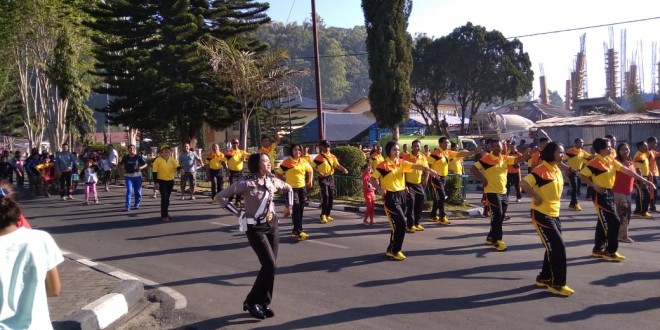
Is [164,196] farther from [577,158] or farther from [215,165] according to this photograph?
[577,158]

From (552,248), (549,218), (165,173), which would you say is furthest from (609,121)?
(552,248)

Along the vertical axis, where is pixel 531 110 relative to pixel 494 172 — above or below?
above

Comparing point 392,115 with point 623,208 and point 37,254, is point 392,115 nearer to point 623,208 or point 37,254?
point 623,208

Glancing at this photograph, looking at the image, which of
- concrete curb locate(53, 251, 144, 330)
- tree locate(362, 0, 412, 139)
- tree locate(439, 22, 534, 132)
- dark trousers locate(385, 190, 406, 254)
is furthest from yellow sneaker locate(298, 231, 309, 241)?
tree locate(439, 22, 534, 132)

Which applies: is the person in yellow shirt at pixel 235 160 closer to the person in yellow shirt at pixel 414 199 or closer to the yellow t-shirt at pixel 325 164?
the yellow t-shirt at pixel 325 164

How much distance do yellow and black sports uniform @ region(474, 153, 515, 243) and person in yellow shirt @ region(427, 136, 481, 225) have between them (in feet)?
7.09

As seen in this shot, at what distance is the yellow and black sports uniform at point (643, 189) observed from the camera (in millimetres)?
12508

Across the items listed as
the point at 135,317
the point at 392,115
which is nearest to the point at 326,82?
the point at 392,115

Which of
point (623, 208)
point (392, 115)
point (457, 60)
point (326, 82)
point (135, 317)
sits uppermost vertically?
point (326, 82)

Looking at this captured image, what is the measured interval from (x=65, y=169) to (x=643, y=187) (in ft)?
51.9

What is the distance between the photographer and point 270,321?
596cm

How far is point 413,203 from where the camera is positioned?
432 inches

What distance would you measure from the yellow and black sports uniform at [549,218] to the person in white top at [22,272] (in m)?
5.26

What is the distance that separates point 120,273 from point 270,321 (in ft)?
9.88
